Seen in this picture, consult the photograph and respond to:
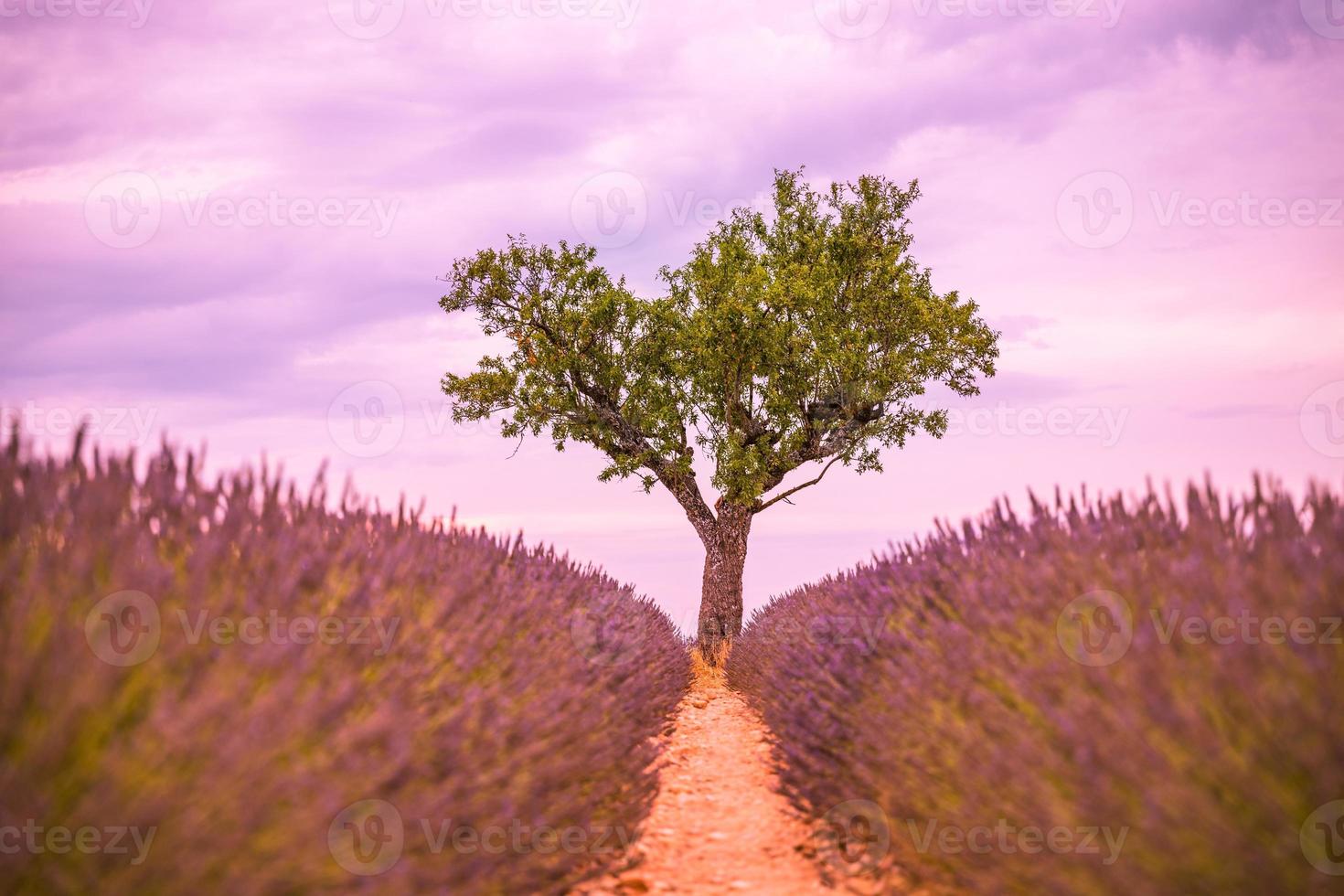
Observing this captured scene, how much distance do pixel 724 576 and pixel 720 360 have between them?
4.27 m

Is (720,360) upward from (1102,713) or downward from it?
upward

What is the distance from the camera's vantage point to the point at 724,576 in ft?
55.5

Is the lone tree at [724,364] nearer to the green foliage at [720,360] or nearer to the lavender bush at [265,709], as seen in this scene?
the green foliage at [720,360]

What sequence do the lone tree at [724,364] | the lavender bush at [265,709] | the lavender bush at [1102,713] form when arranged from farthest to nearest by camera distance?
the lone tree at [724,364] < the lavender bush at [1102,713] < the lavender bush at [265,709]

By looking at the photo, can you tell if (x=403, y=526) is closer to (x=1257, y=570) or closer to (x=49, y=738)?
(x=49, y=738)

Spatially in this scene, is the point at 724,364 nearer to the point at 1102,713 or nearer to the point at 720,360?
the point at 720,360

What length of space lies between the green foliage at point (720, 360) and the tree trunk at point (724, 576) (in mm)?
539

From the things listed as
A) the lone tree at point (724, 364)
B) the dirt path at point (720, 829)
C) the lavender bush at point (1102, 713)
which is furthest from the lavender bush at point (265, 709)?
the lone tree at point (724, 364)

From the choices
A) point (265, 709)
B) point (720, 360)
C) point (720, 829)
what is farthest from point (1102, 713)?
point (720, 360)

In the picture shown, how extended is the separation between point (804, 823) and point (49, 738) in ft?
16.2

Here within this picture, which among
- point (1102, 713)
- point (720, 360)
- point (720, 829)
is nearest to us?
point (1102, 713)

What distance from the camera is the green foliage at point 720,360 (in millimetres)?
15586

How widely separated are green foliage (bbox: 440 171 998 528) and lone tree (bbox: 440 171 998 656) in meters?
0.03

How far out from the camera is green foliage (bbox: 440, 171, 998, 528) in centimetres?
1559
